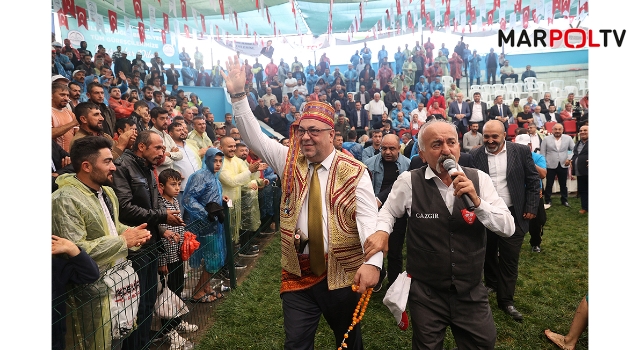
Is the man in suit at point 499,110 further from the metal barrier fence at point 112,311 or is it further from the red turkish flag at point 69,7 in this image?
the metal barrier fence at point 112,311

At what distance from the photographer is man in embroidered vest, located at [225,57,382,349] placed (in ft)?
8.65

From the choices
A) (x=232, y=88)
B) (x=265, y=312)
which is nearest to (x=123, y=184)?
(x=232, y=88)

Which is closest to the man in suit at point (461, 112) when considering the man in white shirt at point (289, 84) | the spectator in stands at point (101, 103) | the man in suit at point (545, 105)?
the man in suit at point (545, 105)

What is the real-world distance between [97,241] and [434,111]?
14.7 m

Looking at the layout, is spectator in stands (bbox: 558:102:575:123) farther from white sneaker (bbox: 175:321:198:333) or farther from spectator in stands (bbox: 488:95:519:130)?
white sneaker (bbox: 175:321:198:333)

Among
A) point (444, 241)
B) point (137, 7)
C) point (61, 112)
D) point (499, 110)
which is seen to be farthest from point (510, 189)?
point (499, 110)

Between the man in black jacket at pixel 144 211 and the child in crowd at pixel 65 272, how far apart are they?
596 mm

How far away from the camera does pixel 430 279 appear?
100.0 inches

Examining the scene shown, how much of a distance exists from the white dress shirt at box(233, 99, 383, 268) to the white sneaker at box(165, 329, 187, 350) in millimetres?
1825

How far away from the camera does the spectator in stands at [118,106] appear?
8.17m

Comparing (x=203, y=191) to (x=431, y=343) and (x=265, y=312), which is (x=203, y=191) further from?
(x=431, y=343)

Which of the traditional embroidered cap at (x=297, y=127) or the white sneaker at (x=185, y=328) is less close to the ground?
the traditional embroidered cap at (x=297, y=127)

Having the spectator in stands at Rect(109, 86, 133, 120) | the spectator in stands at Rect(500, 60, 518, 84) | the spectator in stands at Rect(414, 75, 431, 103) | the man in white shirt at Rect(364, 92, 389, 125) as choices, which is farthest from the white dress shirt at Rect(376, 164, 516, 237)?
the spectator in stands at Rect(500, 60, 518, 84)

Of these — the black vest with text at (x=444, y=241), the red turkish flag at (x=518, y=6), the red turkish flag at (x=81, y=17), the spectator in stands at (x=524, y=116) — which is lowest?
the black vest with text at (x=444, y=241)
